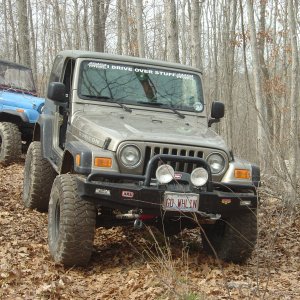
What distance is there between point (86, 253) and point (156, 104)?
1935 millimetres

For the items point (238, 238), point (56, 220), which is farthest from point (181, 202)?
point (56, 220)

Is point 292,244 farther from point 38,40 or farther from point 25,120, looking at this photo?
point 38,40

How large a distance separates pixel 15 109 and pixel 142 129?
5.46 m

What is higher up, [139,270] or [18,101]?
[18,101]

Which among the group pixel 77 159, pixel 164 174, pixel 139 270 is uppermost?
pixel 77 159

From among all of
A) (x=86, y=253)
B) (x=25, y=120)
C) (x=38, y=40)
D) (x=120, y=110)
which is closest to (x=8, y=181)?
(x=25, y=120)

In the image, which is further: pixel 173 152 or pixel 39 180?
pixel 39 180

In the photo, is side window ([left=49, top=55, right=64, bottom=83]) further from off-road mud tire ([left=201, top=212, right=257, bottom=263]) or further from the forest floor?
off-road mud tire ([left=201, top=212, right=257, bottom=263])


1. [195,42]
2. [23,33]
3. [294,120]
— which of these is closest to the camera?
[294,120]

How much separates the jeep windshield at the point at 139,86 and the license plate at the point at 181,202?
1594 millimetres

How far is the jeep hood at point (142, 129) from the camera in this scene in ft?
15.0

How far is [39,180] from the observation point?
654cm

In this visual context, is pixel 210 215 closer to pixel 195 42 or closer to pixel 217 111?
pixel 217 111

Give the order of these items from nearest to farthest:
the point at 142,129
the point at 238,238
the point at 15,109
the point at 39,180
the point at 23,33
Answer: the point at 142,129 < the point at 238,238 < the point at 39,180 < the point at 15,109 < the point at 23,33
